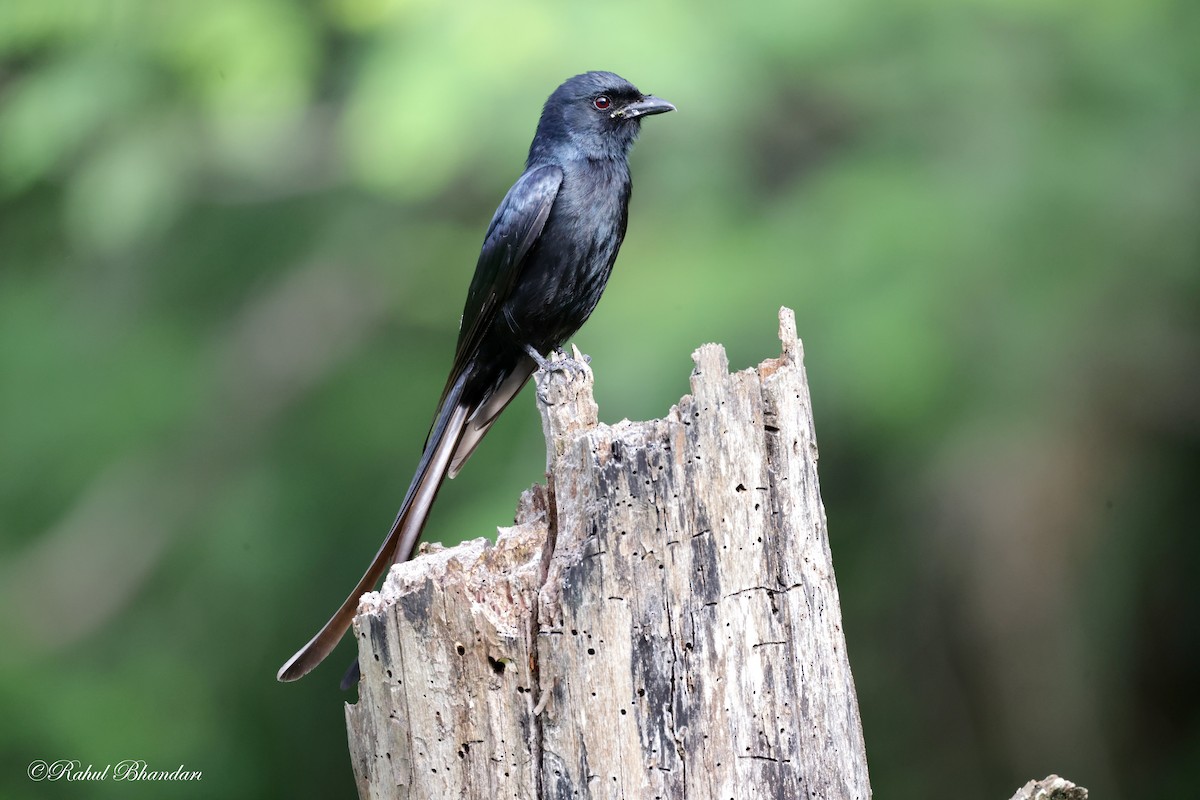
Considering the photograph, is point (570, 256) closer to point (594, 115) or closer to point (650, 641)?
→ point (594, 115)

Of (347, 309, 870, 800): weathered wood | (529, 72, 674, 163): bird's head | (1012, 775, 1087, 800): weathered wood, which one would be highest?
(529, 72, 674, 163): bird's head

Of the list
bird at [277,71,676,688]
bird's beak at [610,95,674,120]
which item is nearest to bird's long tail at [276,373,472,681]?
bird at [277,71,676,688]

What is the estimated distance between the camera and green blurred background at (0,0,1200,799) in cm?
469

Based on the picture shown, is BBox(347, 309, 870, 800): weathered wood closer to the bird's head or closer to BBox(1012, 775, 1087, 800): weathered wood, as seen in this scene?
BBox(1012, 775, 1087, 800): weathered wood

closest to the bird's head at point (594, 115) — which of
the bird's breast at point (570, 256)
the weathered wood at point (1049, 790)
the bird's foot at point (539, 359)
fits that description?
the bird's breast at point (570, 256)

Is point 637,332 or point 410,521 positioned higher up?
point 637,332

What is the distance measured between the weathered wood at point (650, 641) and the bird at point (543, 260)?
1.49 metres

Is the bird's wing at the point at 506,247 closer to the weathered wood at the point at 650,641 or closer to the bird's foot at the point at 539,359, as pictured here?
the bird's foot at the point at 539,359

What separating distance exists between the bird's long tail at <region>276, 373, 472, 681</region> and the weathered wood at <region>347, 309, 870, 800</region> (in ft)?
1.57

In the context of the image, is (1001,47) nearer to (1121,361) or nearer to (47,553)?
(1121,361)

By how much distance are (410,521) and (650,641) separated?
139cm

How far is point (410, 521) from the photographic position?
3562 mm

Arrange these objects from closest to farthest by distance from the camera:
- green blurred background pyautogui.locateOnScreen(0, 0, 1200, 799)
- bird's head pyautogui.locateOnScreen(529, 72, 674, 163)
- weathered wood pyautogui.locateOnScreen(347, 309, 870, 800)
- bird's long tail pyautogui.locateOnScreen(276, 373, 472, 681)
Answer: weathered wood pyautogui.locateOnScreen(347, 309, 870, 800) → bird's long tail pyautogui.locateOnScreen(276, 373, 472, 681) → bird's head pyautogui.locateOnScreen(529, 72, 674, 163) → green blurred background pyautogui.locateOnScreen(0, 0, 1200, 799)

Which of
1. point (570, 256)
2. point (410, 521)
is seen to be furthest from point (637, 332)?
point (410, 521)
